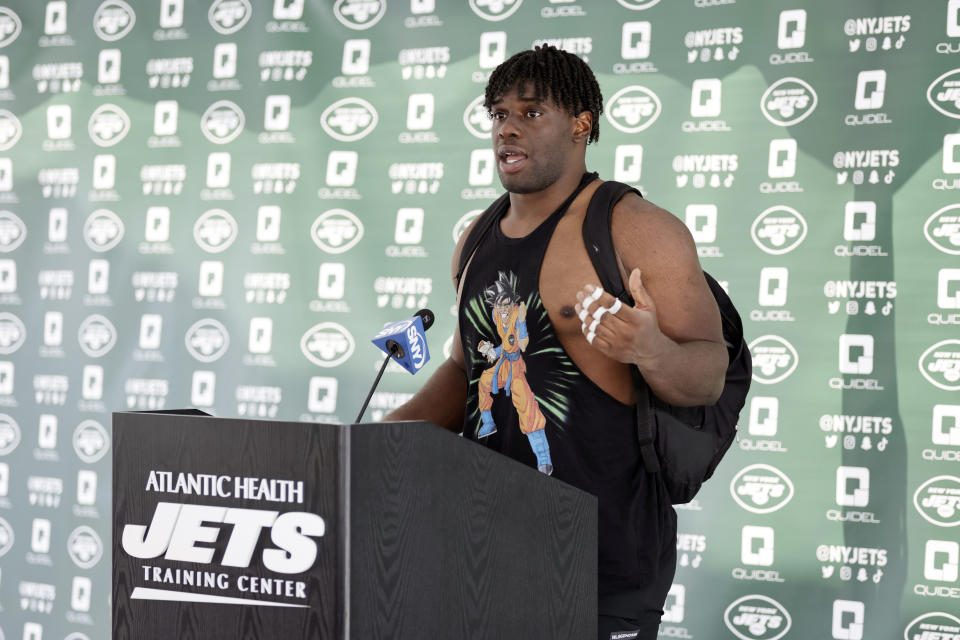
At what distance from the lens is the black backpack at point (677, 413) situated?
1.66 m

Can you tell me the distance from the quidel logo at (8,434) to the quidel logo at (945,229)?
344 centimetres

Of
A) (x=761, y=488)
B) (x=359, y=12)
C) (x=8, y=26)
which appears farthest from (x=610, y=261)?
(x=8, y=26)

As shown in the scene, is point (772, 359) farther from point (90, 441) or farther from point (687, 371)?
point (90, 441)

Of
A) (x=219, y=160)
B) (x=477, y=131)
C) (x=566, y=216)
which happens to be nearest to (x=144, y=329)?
(x=219, y=160)

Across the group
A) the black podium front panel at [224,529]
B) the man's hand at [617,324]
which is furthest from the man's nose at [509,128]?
the black podium front panel at [224,529]

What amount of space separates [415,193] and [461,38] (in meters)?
0.56

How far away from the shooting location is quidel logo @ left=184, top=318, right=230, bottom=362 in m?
3.63

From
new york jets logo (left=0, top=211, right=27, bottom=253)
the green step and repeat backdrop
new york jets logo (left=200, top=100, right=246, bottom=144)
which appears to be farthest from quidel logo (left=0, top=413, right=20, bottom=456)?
new york jets logo (left=200, top=100, right=246, bottom=144)

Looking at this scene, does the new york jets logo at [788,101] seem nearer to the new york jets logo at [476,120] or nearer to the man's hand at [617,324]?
the new york jets logo at [476,120]

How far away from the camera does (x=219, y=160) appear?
3664 millimetres

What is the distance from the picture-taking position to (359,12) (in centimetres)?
347

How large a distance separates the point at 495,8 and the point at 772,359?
1.52 meters

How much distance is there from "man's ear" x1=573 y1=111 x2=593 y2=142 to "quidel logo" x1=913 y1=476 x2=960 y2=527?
5.40 feet

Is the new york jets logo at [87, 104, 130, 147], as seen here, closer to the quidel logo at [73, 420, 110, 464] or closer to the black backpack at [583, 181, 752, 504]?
the quidel logo at [73, 420, 110, 464]
